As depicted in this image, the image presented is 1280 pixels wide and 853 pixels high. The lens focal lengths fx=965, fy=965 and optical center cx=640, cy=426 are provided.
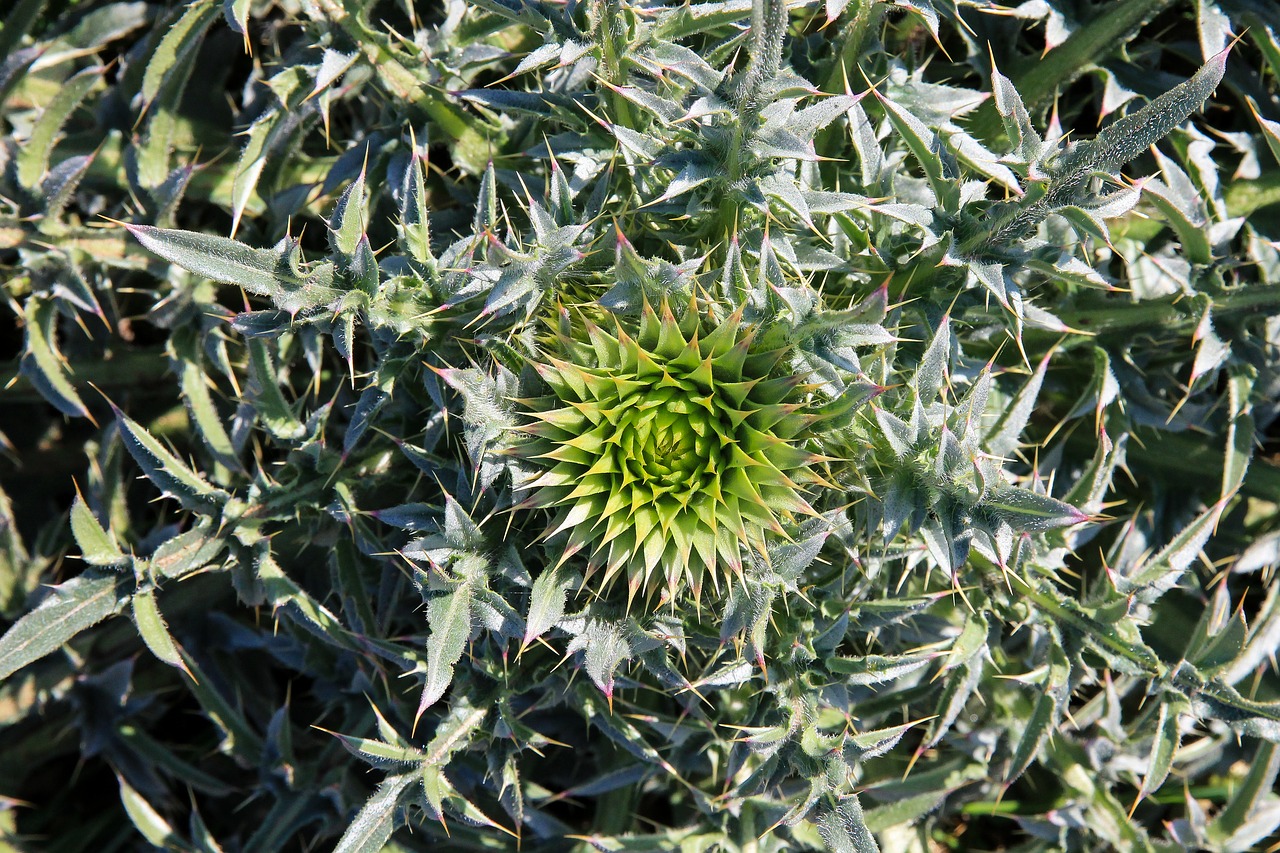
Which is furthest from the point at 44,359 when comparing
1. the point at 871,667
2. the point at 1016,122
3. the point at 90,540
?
the point at 1016,122

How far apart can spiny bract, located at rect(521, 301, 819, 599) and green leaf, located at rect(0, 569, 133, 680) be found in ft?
4.78

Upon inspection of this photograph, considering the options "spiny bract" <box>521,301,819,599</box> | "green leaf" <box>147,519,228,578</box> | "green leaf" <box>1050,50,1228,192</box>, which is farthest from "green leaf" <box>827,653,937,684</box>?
"green leaf" <box>147,519,228,578</box>

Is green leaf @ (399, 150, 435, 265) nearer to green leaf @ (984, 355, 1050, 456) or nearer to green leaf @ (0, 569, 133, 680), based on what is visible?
green leaf @ (0, 569, 133, 680)

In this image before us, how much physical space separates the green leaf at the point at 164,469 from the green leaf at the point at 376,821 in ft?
3.22

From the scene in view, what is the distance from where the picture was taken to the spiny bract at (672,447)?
2.18 m

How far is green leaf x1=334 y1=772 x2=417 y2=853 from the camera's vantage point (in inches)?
99.3

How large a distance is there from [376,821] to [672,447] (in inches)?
51.2

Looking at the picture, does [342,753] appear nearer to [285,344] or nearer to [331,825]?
[331,825]

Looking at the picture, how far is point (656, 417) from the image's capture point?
2248 mm

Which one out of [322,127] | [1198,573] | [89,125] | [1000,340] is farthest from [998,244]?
[89,125]

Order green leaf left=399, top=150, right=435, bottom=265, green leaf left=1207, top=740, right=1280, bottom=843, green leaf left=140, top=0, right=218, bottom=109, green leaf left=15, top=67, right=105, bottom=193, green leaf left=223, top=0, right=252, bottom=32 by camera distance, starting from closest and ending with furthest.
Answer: green leaf left=399, top=150, right=435, bottom=265
green leaf left=223, top=0, right=252, bottom=32
green leaf left=140, top=0, right=218, bottom=109
green leaf left=15, top=67, right=105, bottom=193
green leaf left=1207, top=740, right=1280, bottom=843

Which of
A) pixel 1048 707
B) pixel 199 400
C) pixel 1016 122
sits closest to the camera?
pixel 1016 122

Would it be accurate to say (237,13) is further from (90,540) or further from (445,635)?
(445,635)

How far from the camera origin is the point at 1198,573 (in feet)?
12.0
